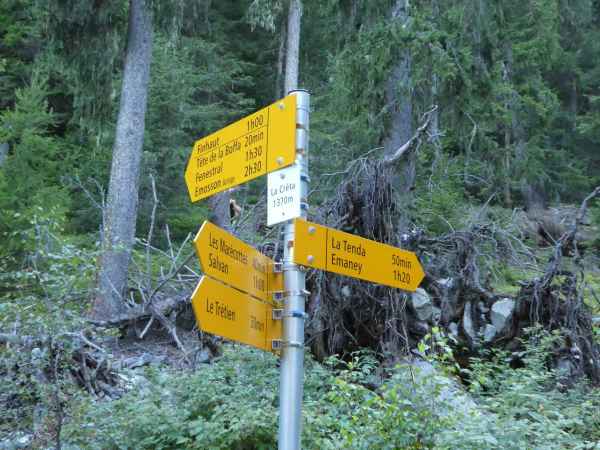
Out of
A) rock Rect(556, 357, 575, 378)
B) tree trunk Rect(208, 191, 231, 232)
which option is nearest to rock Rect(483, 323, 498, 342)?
rock Rect(556, 357, 575, 378)

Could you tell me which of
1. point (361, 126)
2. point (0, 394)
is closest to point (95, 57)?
point (361, 126)

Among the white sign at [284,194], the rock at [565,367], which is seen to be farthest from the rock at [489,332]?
the white sign at [284,194]

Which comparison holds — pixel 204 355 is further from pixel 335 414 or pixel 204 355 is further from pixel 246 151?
pixel 246 151

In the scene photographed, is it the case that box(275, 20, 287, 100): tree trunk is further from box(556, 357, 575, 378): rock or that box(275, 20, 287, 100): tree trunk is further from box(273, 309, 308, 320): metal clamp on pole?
box(273, 309, 308, 320): metal clamp on pole

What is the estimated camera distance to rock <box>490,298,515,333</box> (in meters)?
8.81

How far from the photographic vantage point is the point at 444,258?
31.4 ft

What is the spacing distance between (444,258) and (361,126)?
502 centimetres

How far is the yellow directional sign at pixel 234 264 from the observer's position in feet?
10.8

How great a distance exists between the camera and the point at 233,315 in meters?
3.33

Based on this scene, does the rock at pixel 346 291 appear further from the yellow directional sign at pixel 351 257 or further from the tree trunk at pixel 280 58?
the tree trunk at pixel 280 58

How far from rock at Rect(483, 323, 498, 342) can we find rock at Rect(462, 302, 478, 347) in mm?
120

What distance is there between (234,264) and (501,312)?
6.20 metres

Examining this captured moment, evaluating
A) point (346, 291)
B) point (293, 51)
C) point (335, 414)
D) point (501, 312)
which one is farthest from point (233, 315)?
point (293, 51)

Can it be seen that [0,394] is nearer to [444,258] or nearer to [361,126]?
[444,258]
